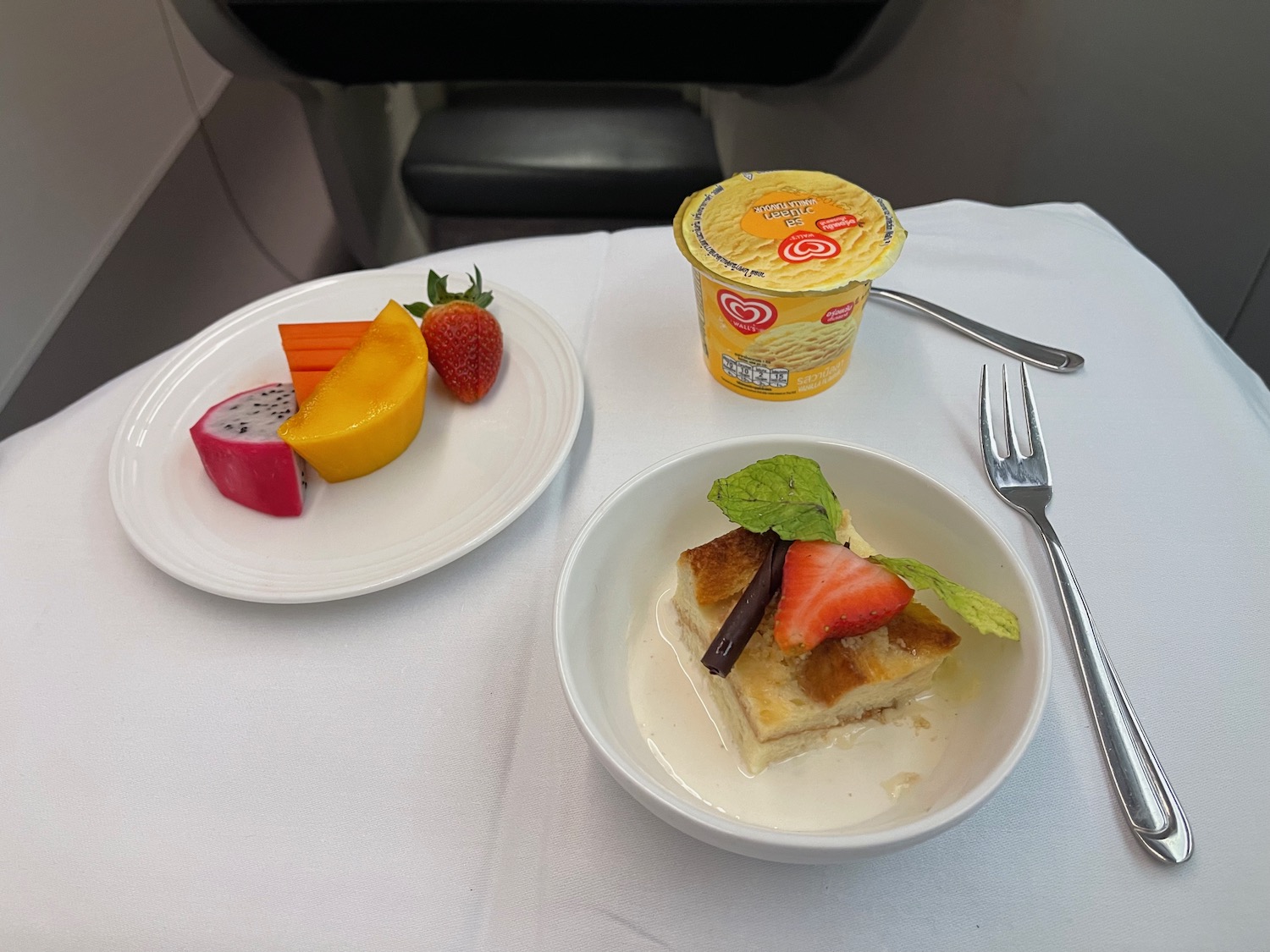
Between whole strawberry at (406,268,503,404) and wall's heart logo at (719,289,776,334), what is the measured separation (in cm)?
21

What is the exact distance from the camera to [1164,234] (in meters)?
1.21

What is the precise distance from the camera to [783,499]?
51 cm

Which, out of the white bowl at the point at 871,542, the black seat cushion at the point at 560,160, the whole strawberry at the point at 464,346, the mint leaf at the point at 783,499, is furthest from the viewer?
the black seat cushion at the point at 560,160

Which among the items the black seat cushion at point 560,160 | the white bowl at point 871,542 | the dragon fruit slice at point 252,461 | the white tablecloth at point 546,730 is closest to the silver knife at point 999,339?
the white tablecloth at point 546,730

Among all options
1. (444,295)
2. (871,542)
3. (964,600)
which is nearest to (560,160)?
(444,295)

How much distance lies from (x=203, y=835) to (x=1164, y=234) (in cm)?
141

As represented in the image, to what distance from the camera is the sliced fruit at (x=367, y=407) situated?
65 cm

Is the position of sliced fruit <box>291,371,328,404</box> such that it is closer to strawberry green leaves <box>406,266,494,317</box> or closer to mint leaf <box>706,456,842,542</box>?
strawberry green leaves <box>406,266,494,317</box>

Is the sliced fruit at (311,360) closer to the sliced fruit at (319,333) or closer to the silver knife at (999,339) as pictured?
the sliced fruit at (319,333)

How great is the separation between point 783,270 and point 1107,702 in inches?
14.8

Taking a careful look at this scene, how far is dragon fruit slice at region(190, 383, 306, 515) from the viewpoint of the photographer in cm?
64

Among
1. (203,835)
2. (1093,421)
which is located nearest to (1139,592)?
(1093,421)

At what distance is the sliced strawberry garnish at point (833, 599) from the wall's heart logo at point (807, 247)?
0.89ft

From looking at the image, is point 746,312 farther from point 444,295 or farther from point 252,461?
point 252,461
